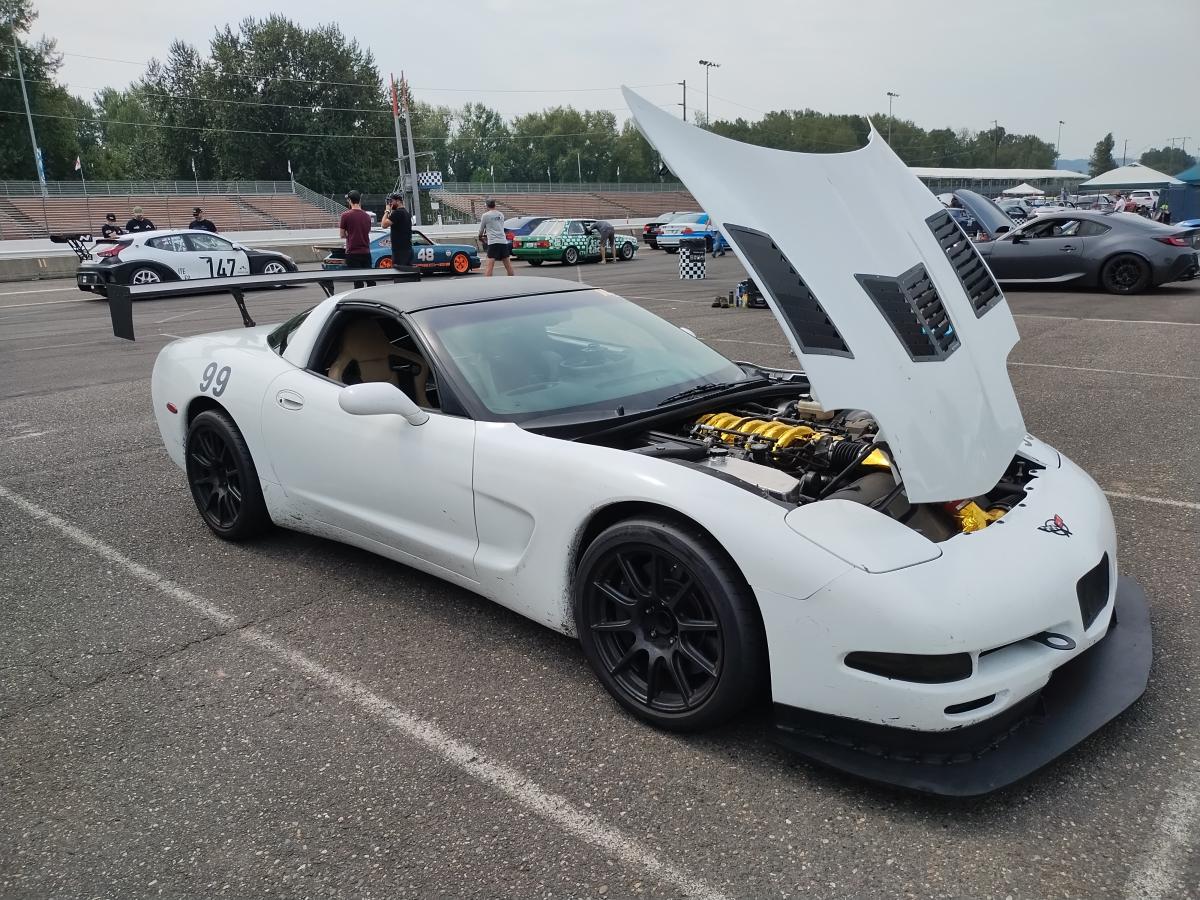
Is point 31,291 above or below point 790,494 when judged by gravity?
below

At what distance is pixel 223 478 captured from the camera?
14.3 ft

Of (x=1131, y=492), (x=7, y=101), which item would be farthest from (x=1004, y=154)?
(x=1131, y=492)

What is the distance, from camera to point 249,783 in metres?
2.54

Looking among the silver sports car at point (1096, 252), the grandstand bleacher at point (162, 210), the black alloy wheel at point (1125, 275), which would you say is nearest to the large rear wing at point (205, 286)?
the silver sports car at point (1096, 252)

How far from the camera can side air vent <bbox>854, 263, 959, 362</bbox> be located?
2.68 metres

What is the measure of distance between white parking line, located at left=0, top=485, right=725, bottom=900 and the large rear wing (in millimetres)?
1279

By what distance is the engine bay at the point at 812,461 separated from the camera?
9.07ft

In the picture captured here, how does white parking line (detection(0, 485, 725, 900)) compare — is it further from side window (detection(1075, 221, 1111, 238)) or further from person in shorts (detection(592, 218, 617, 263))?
person in shorts (detection(592, 218, 617, 263))

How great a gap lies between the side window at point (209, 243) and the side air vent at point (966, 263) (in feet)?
59.1

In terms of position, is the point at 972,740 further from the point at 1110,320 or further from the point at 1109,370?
the point at 1110,320

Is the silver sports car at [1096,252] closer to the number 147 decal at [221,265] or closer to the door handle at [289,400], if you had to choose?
the door handle at [289,400]

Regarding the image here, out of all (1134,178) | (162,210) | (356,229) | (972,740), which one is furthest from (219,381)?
(1134,178)

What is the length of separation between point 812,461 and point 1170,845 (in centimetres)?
145

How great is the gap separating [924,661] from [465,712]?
55.7 inches
